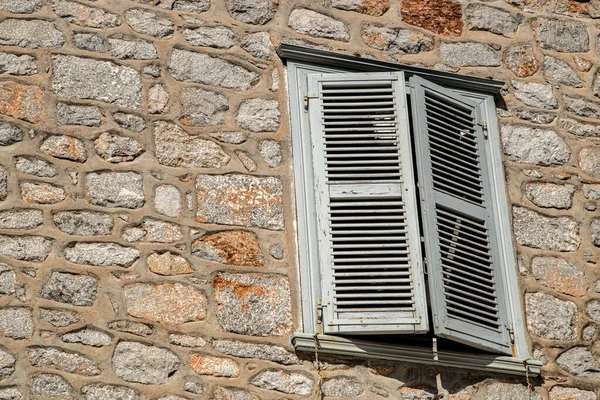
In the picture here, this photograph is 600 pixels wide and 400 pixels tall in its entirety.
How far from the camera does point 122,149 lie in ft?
18.8

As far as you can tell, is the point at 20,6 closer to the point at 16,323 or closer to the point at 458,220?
the point at 16,323

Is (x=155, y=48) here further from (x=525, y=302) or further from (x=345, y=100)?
(x=525, y=302)

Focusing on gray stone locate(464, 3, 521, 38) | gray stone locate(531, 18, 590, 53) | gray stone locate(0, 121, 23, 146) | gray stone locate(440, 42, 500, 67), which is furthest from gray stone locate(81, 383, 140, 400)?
gray stone locate(531, 18, 590, 53)

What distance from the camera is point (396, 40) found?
6.58m

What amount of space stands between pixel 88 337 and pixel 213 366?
1.83 feet

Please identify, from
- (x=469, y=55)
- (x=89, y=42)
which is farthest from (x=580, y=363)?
(x=89, y=42)

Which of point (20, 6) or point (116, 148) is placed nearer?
point (116, 148)

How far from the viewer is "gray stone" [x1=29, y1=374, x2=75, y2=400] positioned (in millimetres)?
5062

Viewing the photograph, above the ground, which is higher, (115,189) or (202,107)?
(202,107)

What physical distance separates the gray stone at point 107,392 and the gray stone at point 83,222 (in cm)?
72

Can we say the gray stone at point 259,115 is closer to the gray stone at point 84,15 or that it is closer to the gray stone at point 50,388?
the gray stone at point 84,15

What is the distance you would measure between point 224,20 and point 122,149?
991 millimetres

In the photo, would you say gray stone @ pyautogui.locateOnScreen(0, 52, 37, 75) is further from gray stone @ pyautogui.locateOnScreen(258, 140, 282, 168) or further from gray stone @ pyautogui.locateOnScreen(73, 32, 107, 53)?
gray stone @ pyautogui.locateOnScreen(258, 140, 282, 168)

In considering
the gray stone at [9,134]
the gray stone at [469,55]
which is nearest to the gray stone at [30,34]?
the gray stone at [9,134]
